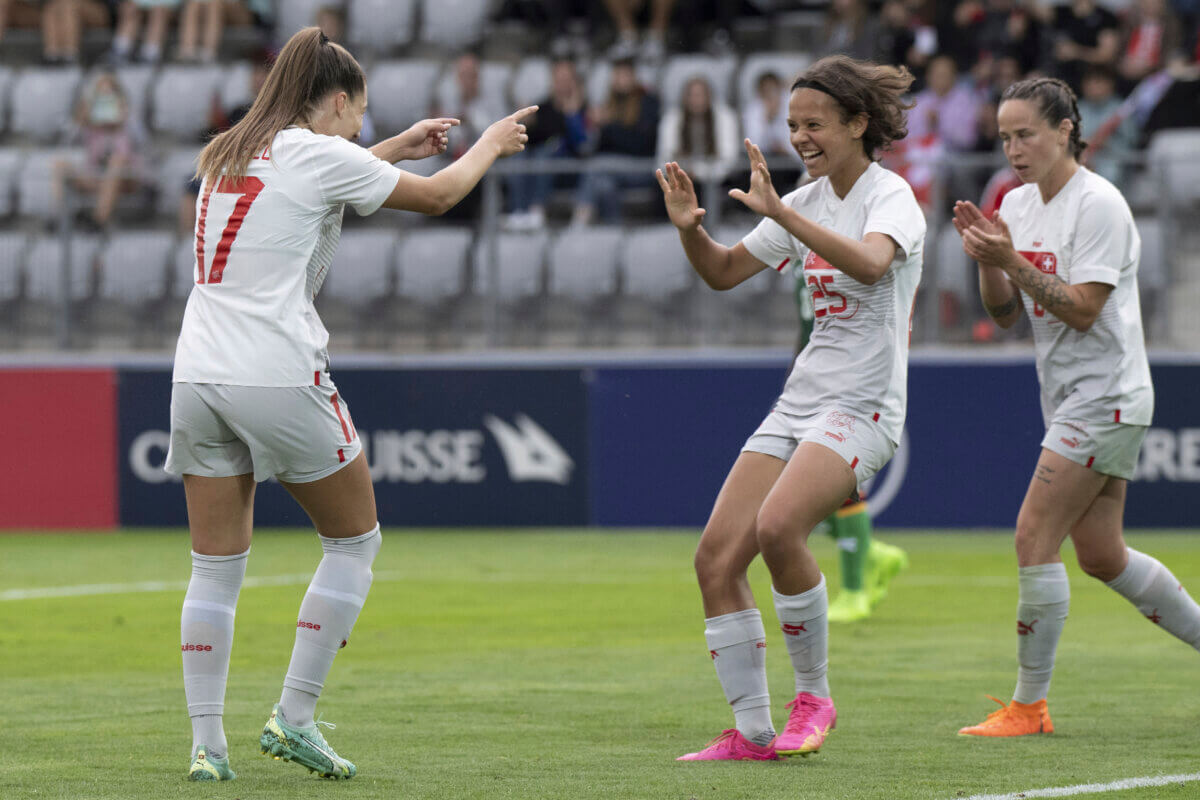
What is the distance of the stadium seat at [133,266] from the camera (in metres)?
15.3

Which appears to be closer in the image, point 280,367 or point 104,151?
point 280,367

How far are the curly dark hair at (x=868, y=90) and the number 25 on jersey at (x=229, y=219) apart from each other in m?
1.75

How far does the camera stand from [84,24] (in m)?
20.2

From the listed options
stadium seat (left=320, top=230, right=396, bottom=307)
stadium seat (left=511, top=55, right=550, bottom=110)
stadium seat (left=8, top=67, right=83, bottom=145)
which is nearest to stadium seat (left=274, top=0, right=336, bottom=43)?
stadium seat (left=8, top=67, right=83, bottom=145)

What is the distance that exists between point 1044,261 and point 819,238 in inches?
50.2

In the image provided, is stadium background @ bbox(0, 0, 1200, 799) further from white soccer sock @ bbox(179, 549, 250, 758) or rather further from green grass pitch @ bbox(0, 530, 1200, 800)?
white soccer sock @ bbox(179, 549, 250, 758)

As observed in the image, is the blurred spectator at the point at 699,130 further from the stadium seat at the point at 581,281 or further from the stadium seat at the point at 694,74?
the stadium seat at the point at 694,74

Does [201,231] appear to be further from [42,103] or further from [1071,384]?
[42,103]

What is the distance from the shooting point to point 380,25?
19.2m

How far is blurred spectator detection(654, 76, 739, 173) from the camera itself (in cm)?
1518

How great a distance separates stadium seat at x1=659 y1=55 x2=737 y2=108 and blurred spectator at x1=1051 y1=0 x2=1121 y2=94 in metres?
3.09

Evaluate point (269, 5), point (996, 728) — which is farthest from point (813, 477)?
point (269, 5)

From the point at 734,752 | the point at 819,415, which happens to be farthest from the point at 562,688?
the point at 819,415

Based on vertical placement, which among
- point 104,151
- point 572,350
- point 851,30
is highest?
point 851,30
